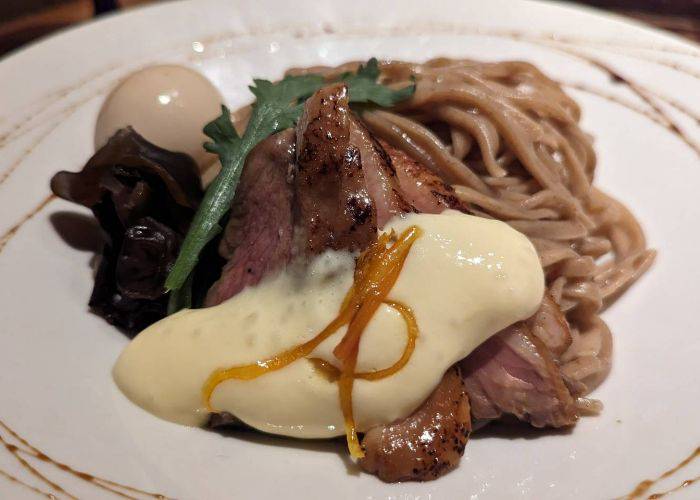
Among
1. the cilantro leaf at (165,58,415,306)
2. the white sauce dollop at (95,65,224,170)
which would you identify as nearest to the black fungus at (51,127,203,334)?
the cilantro leaf at (165,58,415,306)

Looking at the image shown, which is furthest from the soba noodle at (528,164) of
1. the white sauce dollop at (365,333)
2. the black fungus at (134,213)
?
the black fungus at (134,213)

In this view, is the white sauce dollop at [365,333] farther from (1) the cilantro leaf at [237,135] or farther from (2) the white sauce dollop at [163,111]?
(2) the white sauce dollop at [163,111]

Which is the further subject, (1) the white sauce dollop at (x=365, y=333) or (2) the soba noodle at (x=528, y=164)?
(2) the soba noodle at (x=528, y=164)

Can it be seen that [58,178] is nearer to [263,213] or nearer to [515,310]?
[263,213]

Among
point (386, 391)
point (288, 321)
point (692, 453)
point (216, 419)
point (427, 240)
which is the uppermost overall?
point (427, 240)

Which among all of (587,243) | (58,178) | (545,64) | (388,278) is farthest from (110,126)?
(545,64)

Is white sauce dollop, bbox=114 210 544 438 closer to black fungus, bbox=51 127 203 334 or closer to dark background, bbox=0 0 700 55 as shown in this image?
black fungus, bbox=51 127 203 334

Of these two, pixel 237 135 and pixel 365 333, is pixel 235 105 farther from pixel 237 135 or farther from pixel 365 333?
pixel 365 333
